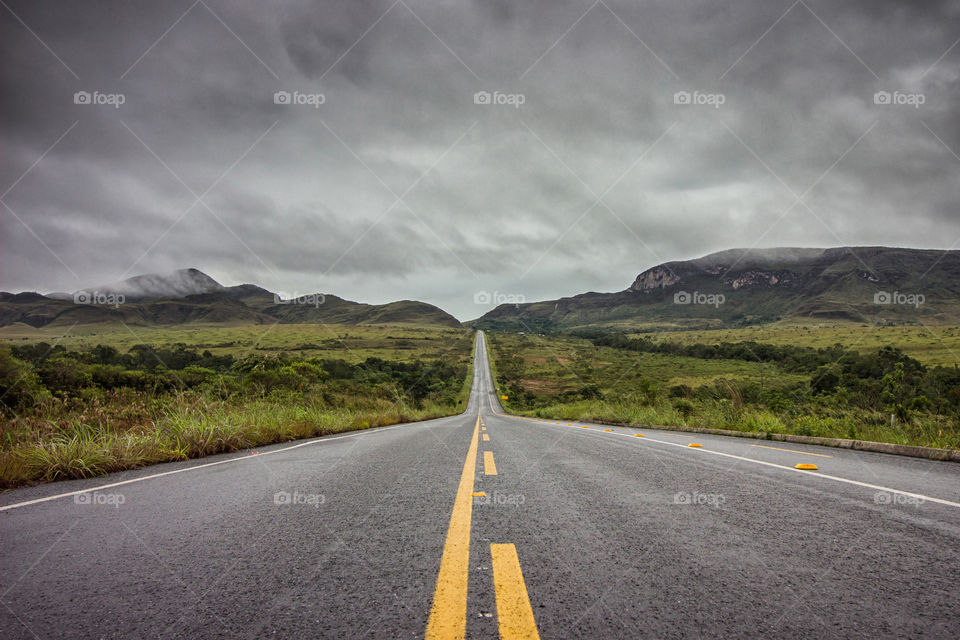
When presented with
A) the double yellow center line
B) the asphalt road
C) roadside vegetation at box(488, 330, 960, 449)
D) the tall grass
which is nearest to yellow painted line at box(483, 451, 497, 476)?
the asphalt road

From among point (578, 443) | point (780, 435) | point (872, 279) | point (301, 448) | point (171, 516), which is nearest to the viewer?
point (171, 516)

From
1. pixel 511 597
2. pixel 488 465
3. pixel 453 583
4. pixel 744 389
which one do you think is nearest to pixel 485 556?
pixel 453 583

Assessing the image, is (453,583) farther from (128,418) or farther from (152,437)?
(128,418)

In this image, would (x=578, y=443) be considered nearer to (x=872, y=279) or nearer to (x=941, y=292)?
(x=941, y=292)

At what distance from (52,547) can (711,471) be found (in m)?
6.23

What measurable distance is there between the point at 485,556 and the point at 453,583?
1.31ft

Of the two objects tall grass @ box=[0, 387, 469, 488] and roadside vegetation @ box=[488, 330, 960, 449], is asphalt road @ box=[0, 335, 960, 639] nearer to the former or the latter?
tall grass @ box=[0, 387, 469, 488]

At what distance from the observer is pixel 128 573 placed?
2.36 m

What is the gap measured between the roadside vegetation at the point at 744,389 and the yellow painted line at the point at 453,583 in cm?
862

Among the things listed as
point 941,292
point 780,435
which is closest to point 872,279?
point 941,292

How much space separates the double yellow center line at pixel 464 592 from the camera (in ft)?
5.53

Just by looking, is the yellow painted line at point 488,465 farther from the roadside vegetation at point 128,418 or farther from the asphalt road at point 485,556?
the roadside vegetation at point 128,418

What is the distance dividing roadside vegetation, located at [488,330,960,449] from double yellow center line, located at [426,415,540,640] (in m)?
8.69

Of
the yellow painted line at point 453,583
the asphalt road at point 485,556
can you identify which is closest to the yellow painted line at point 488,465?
the asphalt road at point 485,556
